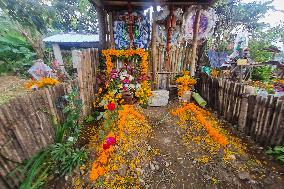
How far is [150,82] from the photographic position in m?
7.09

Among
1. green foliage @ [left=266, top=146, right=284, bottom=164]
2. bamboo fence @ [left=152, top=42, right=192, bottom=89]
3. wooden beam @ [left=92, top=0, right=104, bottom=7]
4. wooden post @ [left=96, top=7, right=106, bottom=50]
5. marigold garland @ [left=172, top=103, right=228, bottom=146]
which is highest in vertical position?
wooden beam @ [left=92, top=0, right=104, bottom=7]

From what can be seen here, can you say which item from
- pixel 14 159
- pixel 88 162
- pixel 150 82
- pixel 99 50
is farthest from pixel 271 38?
pixel 14 159

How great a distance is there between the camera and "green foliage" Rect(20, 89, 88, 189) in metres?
3.39

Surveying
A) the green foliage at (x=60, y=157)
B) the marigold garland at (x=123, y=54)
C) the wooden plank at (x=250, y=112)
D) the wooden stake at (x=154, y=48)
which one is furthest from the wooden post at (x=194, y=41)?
the green foliage at (x=60, y=157)

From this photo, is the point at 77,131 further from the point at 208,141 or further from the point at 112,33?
the point at 112,33

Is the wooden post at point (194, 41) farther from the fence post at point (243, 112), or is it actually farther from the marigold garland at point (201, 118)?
the fence post at point (243, 112)

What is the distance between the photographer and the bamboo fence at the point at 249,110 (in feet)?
13.5

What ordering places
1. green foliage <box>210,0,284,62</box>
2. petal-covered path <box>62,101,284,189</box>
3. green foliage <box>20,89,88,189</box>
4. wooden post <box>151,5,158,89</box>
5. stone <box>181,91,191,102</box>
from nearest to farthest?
green foliage <box>20,89,88,189</box> → petal-covered path <box>62,101,284,189</box> → wooden post <box>151,5,158,89</box> → stone <box>181,91,191,102</box> → green foliage <box>210,0,284,62</box>

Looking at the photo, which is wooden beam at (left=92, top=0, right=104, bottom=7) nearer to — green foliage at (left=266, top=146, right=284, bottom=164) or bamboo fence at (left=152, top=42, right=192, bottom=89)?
bamboo fence at (left=152, top=42, right=192, bottom=89)

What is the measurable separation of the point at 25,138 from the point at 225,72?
9495mm

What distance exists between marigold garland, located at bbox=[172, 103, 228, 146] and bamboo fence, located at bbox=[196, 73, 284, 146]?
63 cm

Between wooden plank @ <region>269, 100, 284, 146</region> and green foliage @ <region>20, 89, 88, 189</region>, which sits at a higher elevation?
wooden plank @ <region>269, 100, 284, 146</region>

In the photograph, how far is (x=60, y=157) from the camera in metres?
3.85

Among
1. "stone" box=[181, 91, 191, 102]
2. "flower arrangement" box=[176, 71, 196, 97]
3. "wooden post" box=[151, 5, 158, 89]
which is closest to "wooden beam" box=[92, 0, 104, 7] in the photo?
"wooden post" box=[151, 5, 158, 89]
